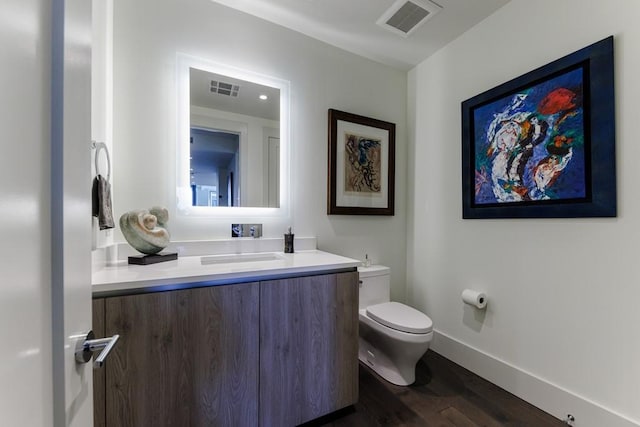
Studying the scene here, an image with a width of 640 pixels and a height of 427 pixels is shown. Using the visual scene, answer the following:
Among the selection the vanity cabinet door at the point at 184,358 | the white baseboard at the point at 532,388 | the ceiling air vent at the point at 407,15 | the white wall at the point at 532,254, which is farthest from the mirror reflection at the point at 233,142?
the white baseboard at the point at 532,388

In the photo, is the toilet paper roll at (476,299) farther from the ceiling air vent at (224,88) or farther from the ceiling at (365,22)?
the ceiling air vent at (224,88)

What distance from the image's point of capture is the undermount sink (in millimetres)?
1647

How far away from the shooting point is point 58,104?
446 millimetres

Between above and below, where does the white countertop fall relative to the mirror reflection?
below

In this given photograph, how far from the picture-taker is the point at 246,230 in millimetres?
1890

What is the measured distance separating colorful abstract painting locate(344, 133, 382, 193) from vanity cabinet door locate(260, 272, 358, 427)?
99cm

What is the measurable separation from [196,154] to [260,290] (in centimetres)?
103

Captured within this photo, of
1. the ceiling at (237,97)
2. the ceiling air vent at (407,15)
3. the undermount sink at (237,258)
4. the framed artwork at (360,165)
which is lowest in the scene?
the undermount sink at (237,258)

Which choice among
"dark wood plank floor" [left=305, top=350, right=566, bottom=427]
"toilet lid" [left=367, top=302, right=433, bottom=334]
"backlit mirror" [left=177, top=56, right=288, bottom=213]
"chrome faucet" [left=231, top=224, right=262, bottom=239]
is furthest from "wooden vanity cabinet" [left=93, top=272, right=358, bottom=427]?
"backlit mirror" [left=177, top=56, right=288, bottom=213]

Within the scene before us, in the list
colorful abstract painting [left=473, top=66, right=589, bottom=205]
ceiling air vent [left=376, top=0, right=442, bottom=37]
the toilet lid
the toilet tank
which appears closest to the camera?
colorful abstract painting [left=473, top=66, right=589, bottom=205]

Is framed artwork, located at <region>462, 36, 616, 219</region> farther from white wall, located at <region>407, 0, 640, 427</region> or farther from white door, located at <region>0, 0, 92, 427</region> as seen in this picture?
white door, located at <region>0, 0, 92, 427</region>

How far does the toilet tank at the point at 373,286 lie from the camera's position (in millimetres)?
2115

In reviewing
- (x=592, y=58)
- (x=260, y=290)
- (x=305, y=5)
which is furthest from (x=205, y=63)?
(x=592, y=58)

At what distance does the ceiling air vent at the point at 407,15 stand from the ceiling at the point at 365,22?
4cm
